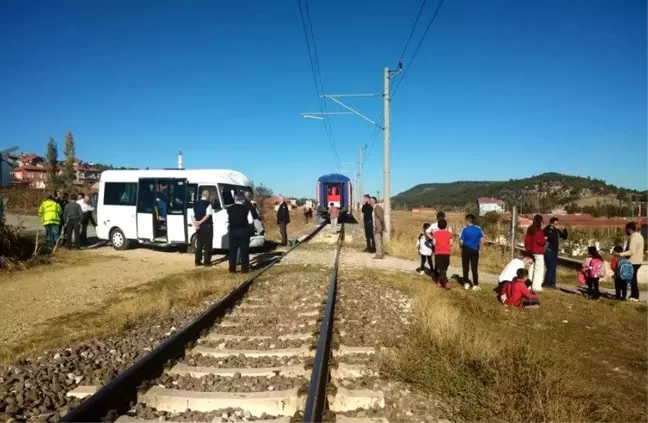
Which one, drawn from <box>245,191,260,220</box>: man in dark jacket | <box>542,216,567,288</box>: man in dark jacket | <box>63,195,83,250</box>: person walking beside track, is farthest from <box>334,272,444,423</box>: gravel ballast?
<box>63,195,83,250</box>: person walking beside track

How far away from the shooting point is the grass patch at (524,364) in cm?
423

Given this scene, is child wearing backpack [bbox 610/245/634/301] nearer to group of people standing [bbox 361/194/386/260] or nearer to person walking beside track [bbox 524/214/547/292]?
person walking beside track [bbox 524/214/547/292]

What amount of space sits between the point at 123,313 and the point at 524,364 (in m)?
5.44

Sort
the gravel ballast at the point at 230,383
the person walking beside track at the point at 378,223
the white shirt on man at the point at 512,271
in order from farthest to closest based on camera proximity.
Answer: the person walking beside track at the point at 378,223
the white shirt on man at the point at 512,271
the gravel ballast at the point at 230,383

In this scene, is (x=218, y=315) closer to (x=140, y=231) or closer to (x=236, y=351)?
(x=236, y=351)

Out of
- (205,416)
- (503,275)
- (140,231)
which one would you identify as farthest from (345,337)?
(140,231)

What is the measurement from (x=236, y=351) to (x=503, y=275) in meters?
6.77

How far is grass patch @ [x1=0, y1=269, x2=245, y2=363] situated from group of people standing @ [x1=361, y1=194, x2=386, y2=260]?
5553 millimetres

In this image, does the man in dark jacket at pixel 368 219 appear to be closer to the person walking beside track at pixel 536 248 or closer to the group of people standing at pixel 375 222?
the group of people standing at pixel 375 222

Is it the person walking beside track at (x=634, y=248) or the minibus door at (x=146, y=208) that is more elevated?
the minibus door at (x=146, y=208)

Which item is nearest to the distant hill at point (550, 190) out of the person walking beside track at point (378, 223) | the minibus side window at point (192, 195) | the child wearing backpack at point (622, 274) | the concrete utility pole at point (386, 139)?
the concrete utility pole at point (386, 139)

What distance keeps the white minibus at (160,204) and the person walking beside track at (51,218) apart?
4.70ft

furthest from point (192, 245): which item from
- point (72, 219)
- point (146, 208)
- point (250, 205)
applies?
point (72, 219)

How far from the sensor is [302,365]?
495 cm
